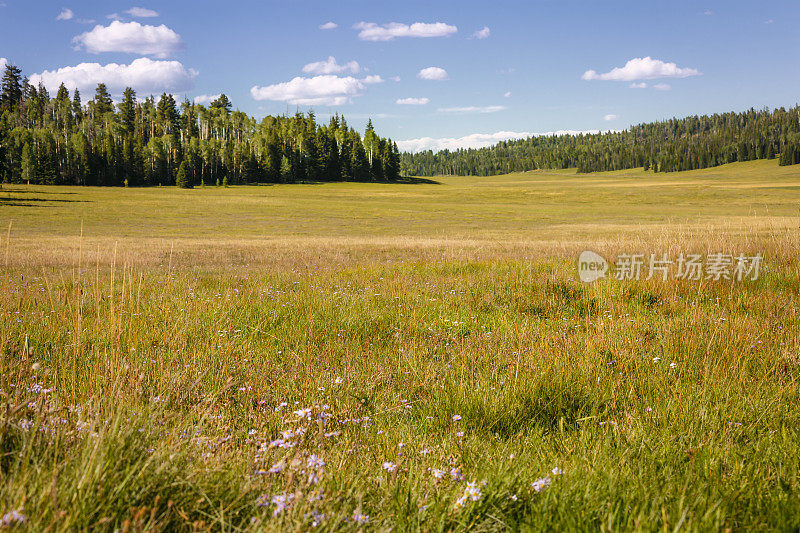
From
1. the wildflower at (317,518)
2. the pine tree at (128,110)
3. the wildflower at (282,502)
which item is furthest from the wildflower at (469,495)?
the pine tree at (128,110)

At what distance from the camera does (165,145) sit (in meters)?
93.8

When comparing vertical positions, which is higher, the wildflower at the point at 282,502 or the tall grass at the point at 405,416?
the wildflower at the point at 282,502

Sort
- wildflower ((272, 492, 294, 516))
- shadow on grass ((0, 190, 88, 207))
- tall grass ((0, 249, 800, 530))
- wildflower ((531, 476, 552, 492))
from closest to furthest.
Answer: wildflower ((272, 492, 294, 516))
tall grass ((0, 249, 800, 530))
wildflower ((531, 476, 552, 492))
shadow on grass ((0, 190, 88, 207))

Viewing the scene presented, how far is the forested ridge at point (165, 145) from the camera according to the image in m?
86.2

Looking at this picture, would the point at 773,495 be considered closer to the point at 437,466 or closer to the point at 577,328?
the point at 437,466

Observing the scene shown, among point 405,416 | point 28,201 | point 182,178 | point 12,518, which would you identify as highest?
point 182,178

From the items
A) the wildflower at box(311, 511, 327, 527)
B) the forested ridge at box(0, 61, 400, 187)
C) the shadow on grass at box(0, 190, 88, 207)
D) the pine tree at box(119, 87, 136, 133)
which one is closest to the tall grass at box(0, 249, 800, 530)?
the wildflower at box(311, 511, 327, 527)

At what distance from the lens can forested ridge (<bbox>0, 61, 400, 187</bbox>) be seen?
86.2 m

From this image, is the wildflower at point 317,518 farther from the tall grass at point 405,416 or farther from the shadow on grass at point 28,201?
the shadow on grass at point 28,201

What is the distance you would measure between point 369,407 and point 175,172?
10499cm

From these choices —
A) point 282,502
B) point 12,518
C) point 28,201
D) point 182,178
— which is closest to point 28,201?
point 28,201

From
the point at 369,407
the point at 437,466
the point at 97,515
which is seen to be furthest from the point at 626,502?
the point at 97,515

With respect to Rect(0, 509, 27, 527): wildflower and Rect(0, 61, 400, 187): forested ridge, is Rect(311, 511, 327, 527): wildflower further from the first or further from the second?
Rect(0, 61, 400, 187): forested ridge

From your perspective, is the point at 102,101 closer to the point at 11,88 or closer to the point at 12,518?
the point at 11,88
